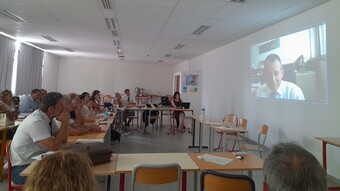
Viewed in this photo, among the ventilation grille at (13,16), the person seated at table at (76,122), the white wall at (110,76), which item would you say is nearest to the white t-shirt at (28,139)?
the person seated at table at (76,122)

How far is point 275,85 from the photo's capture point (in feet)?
15.5

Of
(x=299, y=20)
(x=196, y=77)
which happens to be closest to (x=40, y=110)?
(x=299, y=20)

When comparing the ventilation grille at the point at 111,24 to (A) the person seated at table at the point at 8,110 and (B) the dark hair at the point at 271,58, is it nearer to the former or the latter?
(A) the person seated at table at the point at 8,110

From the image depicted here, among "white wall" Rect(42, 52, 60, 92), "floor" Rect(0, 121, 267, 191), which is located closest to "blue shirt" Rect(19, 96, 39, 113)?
"floor" Rect(0, 121, 267, 191)

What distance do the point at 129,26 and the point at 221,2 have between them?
2.56 meters

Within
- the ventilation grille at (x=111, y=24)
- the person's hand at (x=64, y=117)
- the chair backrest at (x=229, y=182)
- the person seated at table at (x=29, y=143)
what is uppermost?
the ventilation grille at (x=111, y=24)

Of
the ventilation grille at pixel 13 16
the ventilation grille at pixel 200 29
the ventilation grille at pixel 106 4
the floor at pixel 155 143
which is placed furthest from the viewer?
the ventilation grille at pixel 200 29

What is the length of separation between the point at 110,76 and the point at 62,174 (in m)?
12.4

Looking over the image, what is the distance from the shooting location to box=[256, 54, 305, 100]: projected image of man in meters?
4.20

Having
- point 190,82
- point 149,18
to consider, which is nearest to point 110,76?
point 190,82

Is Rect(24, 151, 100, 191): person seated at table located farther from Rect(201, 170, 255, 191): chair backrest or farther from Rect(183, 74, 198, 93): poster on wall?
Rect(183, 74, 198, 93): poster on wall

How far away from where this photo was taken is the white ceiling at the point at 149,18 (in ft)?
12.5

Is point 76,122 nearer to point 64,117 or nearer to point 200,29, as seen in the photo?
point 64,117

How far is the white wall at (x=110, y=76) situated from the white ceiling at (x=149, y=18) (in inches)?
213
